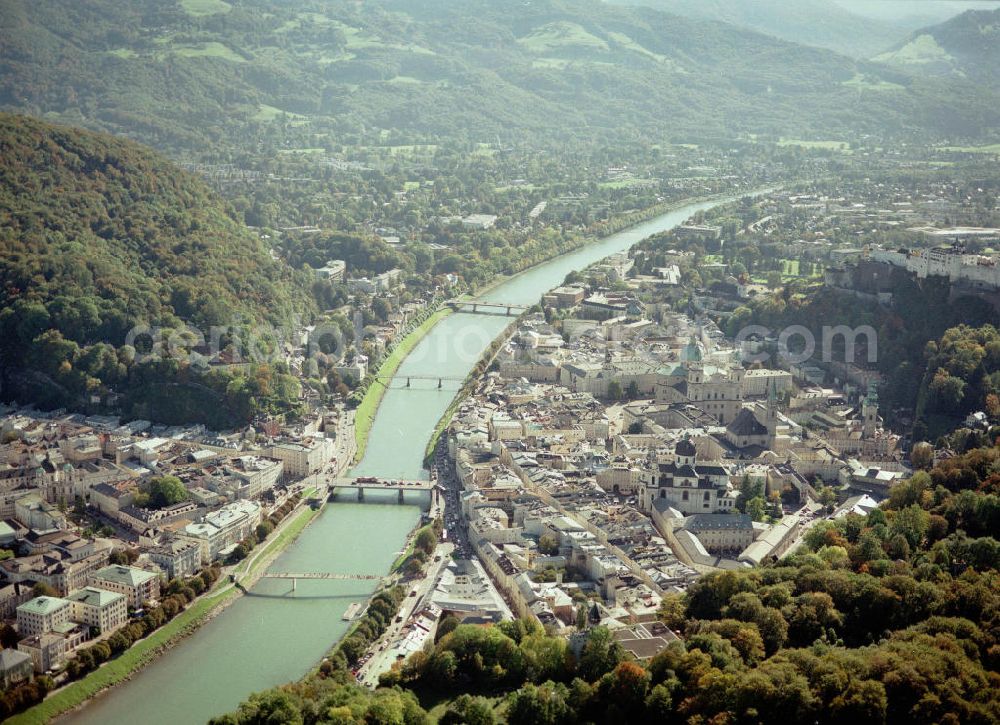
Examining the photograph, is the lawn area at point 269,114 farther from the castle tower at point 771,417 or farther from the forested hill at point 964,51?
the castle tower at point 771,417

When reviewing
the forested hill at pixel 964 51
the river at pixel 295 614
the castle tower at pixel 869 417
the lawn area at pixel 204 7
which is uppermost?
the lawn area at pixel 204 7

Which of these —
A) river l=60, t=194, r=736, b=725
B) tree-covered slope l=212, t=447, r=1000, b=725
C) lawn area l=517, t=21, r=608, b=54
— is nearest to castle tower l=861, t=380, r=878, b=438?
tree-covered slope l=212, t=447, r=1000, b=725

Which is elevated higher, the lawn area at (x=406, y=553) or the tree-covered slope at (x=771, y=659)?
the tree-covered slope at (x=771, y=659)

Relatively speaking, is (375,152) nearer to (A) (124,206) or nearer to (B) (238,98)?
(B) (238,98)

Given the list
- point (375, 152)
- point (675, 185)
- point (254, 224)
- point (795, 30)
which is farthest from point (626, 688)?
point (795, 30)

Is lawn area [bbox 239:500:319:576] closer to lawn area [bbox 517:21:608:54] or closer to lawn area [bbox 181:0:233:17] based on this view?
lawn area [bbox 181:0:233:17]

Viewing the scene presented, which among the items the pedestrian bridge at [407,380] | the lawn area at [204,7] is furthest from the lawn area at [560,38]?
the pedestrian bridge at [407,380]
